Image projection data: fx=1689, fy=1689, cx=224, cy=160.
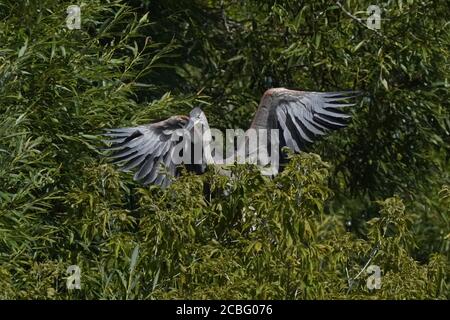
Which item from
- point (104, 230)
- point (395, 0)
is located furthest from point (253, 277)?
point (395, 0)

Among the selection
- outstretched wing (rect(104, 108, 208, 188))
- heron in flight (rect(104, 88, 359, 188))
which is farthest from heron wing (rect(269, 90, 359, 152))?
outstretched wing (rect(104, 108, 208, 188))

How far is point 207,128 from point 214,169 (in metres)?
1.48

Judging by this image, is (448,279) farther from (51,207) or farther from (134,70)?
(134,70)

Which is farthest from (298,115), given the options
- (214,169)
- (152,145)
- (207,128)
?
(214,169)

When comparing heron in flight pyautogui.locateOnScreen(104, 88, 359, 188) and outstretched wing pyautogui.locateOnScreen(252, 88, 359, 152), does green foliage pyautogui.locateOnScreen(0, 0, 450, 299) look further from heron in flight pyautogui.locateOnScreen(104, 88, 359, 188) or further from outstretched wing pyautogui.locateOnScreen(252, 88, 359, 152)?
outstretched wing pyautogui.locateOnScreen(252, 88, 359, 152)

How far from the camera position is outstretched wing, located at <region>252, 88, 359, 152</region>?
12.9 m

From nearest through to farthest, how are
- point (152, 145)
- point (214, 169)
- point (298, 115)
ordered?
point (214, 169) → point (152, 145) → point (298, 115)

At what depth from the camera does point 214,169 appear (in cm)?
1091

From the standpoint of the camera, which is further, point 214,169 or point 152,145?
point 152,145

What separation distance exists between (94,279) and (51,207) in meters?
2.32

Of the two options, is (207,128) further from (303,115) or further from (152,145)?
(303,115)

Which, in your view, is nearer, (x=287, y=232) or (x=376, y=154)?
(x=287, y=232)
